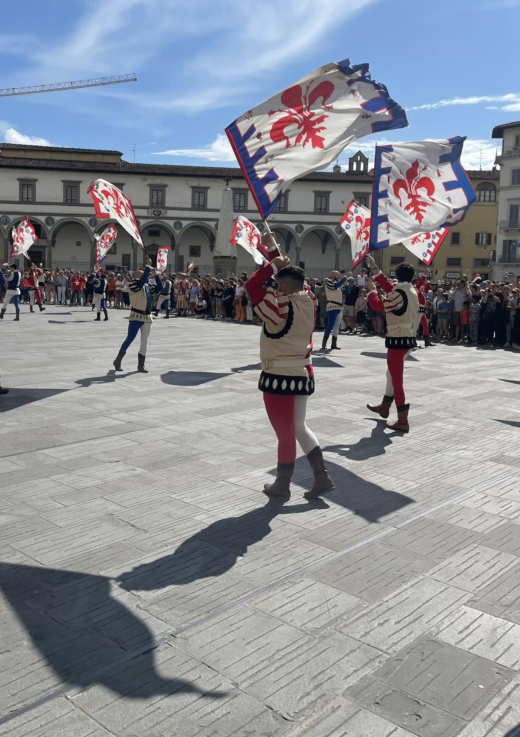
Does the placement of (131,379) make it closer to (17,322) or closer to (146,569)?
(146,569)

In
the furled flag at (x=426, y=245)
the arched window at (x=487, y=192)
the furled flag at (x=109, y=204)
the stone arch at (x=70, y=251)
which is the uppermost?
the arched window at (x=487, y=192)

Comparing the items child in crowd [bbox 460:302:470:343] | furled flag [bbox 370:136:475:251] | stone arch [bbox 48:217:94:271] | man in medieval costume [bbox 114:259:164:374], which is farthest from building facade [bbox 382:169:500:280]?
man in medieval costume [bbox 114:259:164:374]

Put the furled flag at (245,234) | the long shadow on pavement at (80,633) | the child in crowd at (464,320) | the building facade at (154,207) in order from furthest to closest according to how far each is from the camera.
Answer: the building facade at (154,207) < the child in crowd at (464,320) < the furled flag at (245,234) < the long shadow on pavement at (80,633)

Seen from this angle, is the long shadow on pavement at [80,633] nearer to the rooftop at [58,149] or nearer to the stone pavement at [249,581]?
the stone pavement at [249,581]

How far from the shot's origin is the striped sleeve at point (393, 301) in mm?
7590

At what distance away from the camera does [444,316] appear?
19.8m

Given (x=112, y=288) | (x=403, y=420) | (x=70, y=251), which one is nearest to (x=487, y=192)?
(x=70, y=251)

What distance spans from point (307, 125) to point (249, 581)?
5.60 m

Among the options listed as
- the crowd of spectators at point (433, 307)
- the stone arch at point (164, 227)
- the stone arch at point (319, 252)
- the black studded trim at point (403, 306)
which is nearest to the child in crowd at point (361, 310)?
the crowd of spectators at point (433, 307)

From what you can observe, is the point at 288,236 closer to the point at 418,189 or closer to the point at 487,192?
the point at 487,192

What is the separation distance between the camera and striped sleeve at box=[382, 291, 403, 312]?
7.59 metres

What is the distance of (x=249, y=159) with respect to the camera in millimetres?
7176

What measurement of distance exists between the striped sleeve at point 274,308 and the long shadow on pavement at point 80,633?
6.69 ft

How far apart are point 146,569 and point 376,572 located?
4.25 feet
